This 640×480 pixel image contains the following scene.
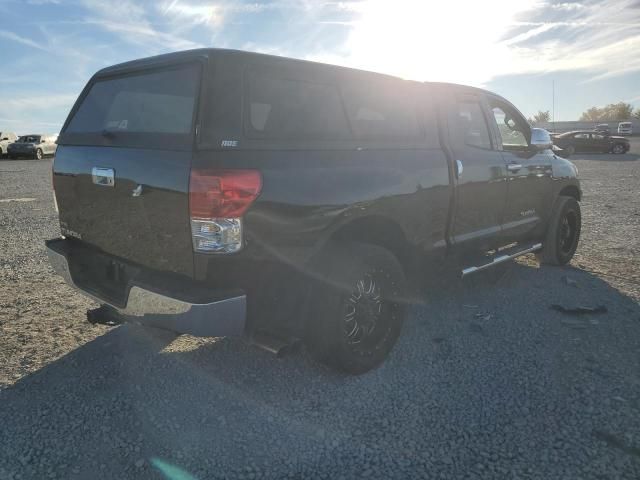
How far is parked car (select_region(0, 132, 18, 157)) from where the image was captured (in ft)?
106

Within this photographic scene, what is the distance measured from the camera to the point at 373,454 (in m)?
2.55

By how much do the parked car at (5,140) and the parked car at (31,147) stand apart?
77cm

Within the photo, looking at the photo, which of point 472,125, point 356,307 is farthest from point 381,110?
point 356,307

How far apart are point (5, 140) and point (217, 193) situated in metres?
37.0

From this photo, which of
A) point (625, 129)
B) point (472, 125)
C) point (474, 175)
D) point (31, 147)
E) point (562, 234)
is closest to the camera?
point (474, 175)

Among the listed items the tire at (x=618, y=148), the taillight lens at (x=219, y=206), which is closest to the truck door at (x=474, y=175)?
the taillight lens at (x=219, y=206)

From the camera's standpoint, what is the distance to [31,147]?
31.5 metres

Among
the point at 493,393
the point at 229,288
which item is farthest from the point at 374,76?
the point at 493,393

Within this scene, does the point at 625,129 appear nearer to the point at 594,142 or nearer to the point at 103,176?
the point at 594,142

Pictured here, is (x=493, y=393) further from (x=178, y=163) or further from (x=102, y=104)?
(x=102, y=104)

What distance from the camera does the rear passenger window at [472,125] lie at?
14.2ft

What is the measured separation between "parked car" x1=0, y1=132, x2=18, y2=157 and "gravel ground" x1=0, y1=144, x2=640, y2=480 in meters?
33.1

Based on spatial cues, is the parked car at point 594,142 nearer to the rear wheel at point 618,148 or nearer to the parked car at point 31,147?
the rear wheel at point 618,148

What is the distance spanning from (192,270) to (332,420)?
1165 mm
